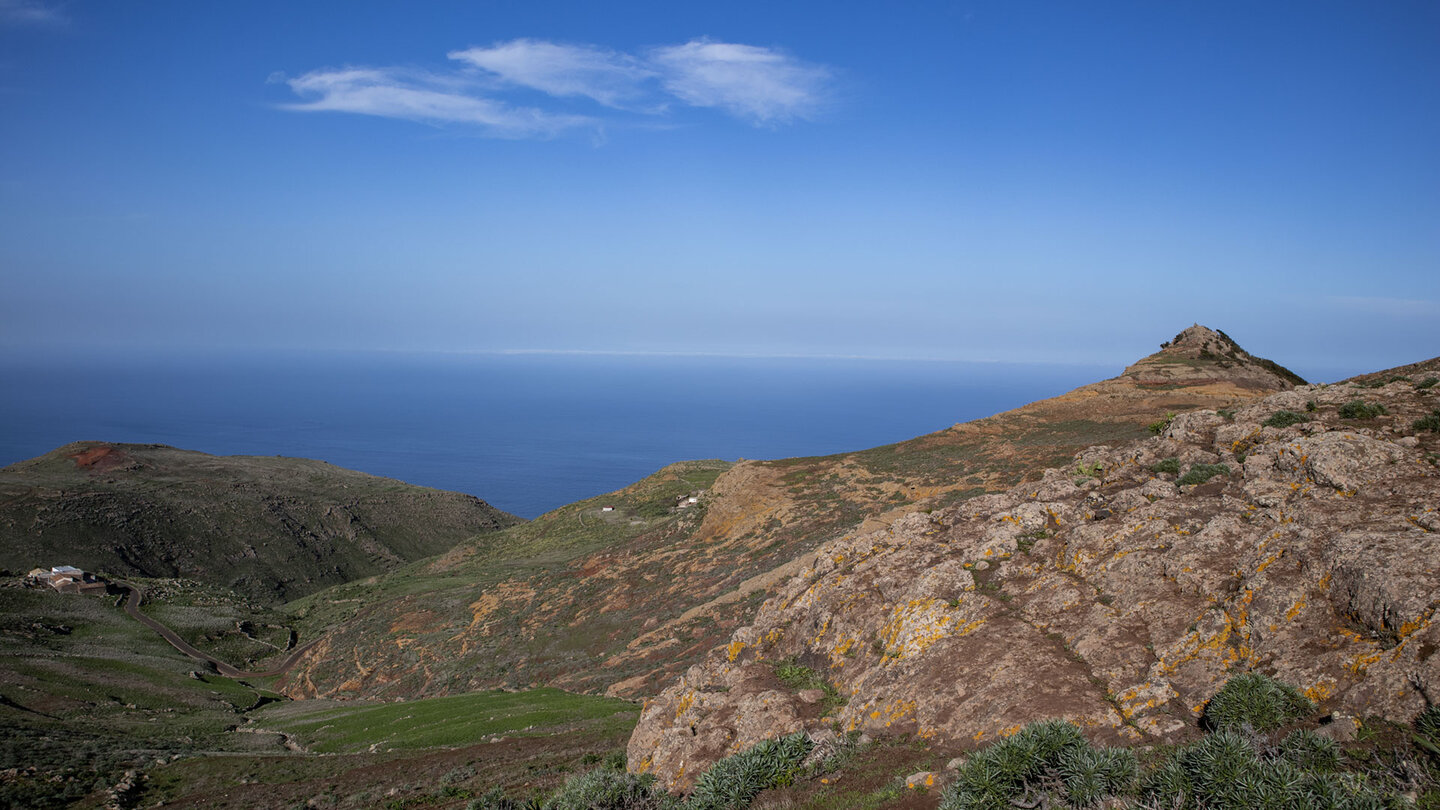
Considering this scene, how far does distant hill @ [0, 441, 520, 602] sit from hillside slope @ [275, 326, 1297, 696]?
40309 mm

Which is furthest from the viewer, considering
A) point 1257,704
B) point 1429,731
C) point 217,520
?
point 217,520

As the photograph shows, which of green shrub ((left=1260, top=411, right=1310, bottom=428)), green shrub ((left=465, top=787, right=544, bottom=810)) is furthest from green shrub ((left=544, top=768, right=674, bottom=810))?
green shrub ((left=1260, top=411, right=1310, bottom=428))

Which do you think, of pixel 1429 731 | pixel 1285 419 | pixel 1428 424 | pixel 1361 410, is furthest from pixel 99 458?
pixel 1428 424

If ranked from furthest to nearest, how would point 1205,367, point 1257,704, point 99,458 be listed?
point 99,458
point 1205,367
point 1257,704

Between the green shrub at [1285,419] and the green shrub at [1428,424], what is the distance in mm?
1630

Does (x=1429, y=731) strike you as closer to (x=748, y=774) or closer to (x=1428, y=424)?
(x=748, y=774)

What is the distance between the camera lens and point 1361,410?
44.3 ft

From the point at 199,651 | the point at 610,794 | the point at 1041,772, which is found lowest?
the point at 199,651

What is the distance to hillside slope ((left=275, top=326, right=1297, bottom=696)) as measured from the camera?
28562mm

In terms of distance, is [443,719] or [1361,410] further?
[443,719]

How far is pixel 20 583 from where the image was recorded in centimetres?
5250

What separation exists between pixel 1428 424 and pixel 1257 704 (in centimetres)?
879

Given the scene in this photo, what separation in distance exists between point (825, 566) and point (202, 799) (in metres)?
20.8

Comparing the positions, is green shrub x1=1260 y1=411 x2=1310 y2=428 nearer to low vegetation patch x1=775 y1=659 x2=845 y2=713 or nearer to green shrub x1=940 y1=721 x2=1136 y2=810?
green shrub x1=940 y1=721 x2=1136 y2=810
